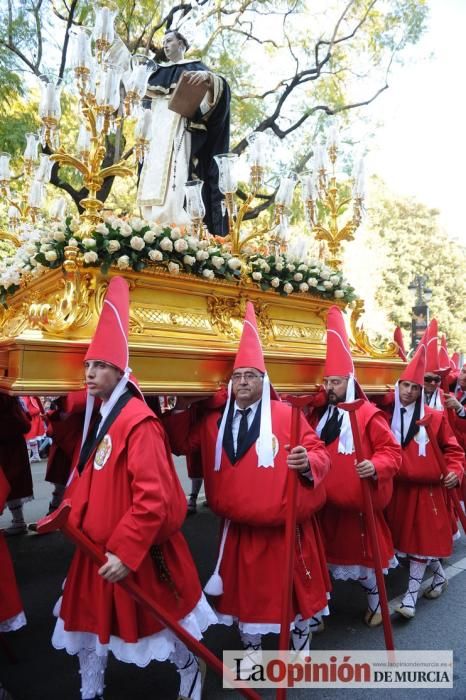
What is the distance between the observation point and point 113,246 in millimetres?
3111

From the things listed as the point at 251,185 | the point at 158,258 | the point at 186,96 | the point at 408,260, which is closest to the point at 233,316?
the point at 158,258

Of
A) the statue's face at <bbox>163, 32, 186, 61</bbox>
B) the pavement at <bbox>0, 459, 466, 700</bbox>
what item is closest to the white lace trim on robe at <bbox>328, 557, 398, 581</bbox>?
the pavement at <bbox>0, 459, 466, 700</bbox>

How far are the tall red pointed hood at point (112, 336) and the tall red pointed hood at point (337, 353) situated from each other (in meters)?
1.57

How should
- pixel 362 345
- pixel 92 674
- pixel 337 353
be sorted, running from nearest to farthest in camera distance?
pixel 92 674
pixel 337 353
pixel 362 345

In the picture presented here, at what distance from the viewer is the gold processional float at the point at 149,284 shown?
2920mm

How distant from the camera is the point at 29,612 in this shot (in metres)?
3.81

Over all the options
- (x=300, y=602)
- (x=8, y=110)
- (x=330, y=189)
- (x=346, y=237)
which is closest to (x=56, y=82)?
(x=330, y=189)

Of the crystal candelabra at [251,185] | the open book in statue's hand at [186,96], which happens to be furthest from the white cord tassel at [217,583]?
the open book in statue's hand at [186,96]

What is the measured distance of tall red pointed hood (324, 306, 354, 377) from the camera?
138 inches

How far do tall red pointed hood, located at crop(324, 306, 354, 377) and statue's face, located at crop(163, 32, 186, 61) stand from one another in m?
3.37

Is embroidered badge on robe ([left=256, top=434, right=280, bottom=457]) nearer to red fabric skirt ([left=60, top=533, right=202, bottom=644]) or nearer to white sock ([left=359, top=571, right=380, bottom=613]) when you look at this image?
red fabric skirt ([left=60, top=533, right=202, bottom=644])

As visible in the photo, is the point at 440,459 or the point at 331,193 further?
the point at 331,193

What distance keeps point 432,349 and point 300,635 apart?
9.15ft

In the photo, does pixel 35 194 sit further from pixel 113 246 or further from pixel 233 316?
pixel 233 316
